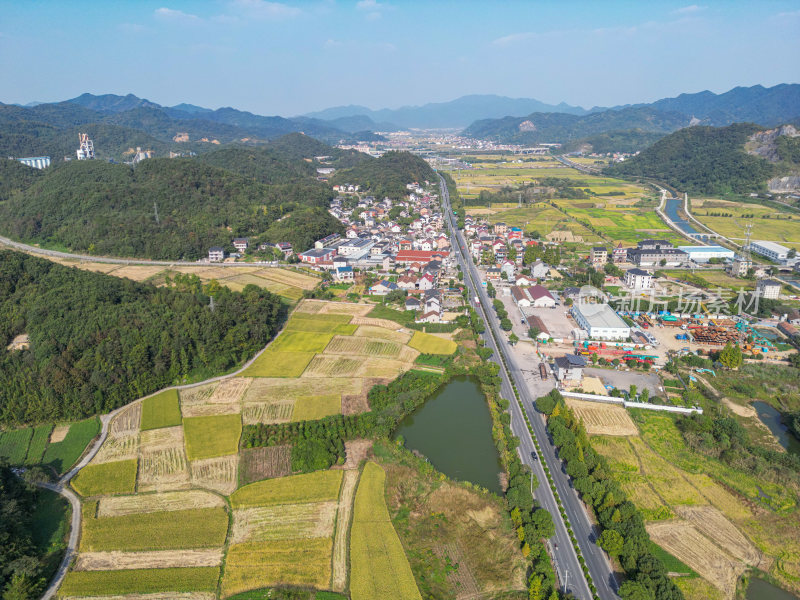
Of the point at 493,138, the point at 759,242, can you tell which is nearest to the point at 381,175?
the point at 759,242

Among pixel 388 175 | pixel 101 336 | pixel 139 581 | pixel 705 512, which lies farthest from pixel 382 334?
pixel 388 175

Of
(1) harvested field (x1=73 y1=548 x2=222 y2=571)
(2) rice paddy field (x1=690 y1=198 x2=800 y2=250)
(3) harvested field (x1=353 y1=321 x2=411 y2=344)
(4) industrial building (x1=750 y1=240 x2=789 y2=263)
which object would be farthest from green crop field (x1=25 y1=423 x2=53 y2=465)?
(2) rice paddy field (x1=690 y1=198 x2=800 y2=250)

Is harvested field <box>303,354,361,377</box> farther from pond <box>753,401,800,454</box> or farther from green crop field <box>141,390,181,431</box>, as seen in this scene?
pond <box>753,401,800,454</box>

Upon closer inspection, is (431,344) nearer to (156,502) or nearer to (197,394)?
(197,394)

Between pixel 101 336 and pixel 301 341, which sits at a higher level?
pixel 101 336

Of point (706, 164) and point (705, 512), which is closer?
point (705, 512)

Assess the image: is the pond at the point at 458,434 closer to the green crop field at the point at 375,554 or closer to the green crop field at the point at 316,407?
the green crop field at the point at 375,554

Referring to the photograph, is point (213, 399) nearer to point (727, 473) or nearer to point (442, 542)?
point (442, 542)
